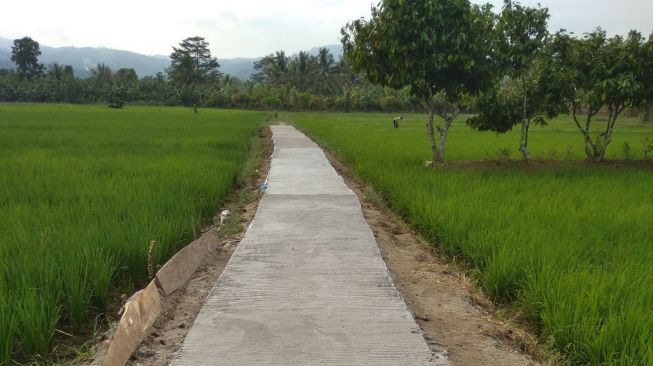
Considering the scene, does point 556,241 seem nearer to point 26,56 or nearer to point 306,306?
point 306,306

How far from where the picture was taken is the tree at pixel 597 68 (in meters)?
8.70

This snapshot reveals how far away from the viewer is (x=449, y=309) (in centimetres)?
314

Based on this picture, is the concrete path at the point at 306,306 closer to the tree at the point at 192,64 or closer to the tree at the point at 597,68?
the tree at the point at 597,68

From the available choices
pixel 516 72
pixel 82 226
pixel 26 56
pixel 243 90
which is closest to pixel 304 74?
pixel 243 90

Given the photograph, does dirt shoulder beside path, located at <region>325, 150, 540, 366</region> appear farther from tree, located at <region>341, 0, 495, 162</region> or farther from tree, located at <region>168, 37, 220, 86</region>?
tree, located at <region>168, 37, 220, 86</region>

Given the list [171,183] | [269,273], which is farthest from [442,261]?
[171,183]

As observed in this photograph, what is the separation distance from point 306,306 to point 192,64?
230 ft

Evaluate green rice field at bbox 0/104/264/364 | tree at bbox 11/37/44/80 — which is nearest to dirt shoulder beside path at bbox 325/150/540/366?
green rice field at bbox 0/104/264/364

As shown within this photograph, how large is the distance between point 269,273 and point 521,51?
7190 millimetres

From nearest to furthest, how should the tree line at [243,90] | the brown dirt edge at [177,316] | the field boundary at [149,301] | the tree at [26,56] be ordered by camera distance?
1. the field boundary at [149,301]
2. the brown dirt edge at [177,316]
3. the tree line at [243,90]
4. the tree at [26,56]

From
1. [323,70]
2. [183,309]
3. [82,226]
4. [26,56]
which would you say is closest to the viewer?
[183,309]

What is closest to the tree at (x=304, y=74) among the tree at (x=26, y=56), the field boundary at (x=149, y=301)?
the tree at (x=26, y=56)

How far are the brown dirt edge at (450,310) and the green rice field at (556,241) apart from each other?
0.11 m

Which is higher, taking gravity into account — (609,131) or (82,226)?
(609,131)
